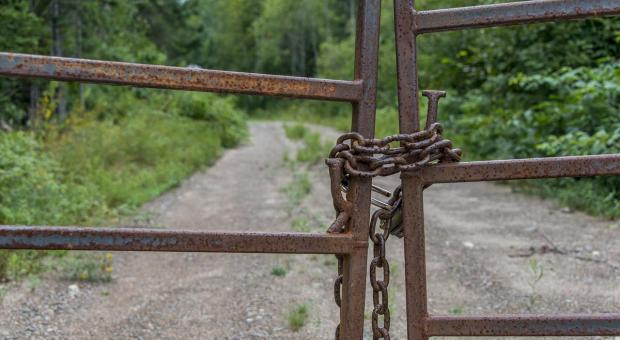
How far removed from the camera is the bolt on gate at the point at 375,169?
1606mm

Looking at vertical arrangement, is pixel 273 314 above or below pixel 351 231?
below

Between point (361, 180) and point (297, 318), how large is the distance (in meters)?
1.92

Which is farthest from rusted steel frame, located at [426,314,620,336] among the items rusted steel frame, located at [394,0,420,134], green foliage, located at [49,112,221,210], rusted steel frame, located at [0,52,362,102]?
green foliage, located at [49,112,221,210]

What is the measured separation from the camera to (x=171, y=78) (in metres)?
1.62

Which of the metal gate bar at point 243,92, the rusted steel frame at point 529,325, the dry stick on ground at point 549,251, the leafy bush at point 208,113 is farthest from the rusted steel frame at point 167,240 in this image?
the leafy bush at point 208,113

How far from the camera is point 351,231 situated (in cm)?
173

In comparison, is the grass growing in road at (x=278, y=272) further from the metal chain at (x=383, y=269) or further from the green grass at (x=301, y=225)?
the metal chain at (x=383, y=269)

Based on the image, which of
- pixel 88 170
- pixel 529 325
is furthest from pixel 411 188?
pixel 88 170

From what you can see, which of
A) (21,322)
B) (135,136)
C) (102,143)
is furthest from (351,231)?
(135,136)

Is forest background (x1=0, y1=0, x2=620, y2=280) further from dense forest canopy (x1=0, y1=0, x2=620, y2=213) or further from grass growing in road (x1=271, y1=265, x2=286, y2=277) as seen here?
grass growing in road (x1=271, y1=265, x2=286, y2=277)

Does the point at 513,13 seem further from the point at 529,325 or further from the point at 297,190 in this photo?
the point at 297,190

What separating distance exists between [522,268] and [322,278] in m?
1.55

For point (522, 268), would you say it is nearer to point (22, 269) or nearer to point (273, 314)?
point (273, 314)

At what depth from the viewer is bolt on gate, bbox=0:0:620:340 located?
1.61m
